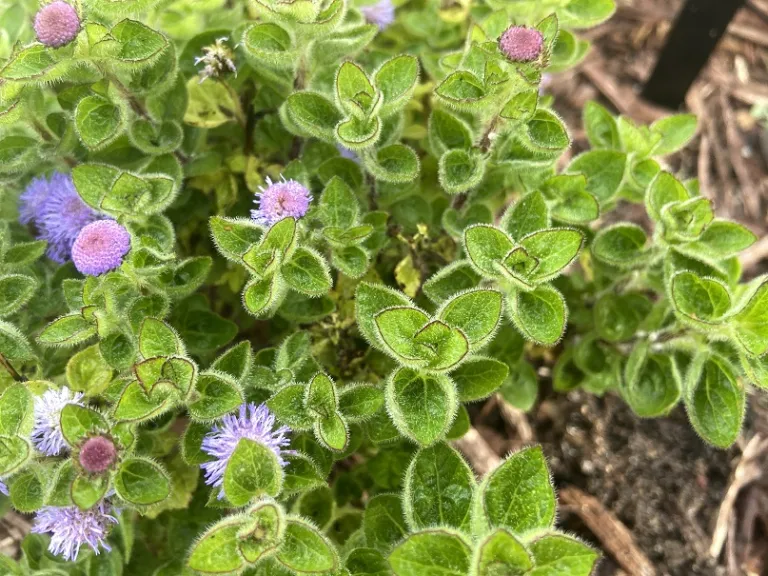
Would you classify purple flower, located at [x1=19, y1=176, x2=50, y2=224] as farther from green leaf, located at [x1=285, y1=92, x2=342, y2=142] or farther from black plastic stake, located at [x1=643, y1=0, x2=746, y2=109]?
black plastic stake, located at [x1=643, y1=0, x2=746, y2=109]

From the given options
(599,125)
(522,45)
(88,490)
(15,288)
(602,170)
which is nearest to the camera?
(88,490)

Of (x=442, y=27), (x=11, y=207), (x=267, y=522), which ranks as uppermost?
(x=442, y=27)

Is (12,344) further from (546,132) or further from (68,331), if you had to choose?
(546,132)

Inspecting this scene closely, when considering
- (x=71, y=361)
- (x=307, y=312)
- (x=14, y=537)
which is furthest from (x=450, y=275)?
(x=14, y=537)

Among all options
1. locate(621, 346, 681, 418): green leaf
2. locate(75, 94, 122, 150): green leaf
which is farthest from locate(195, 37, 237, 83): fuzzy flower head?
locate(621, 346, 681, 418): green leaf

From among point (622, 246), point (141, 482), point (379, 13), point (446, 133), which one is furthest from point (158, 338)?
point (379, 13)

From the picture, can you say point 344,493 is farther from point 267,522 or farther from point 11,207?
point 11,207

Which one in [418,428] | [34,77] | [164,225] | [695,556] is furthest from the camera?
[695,556]
